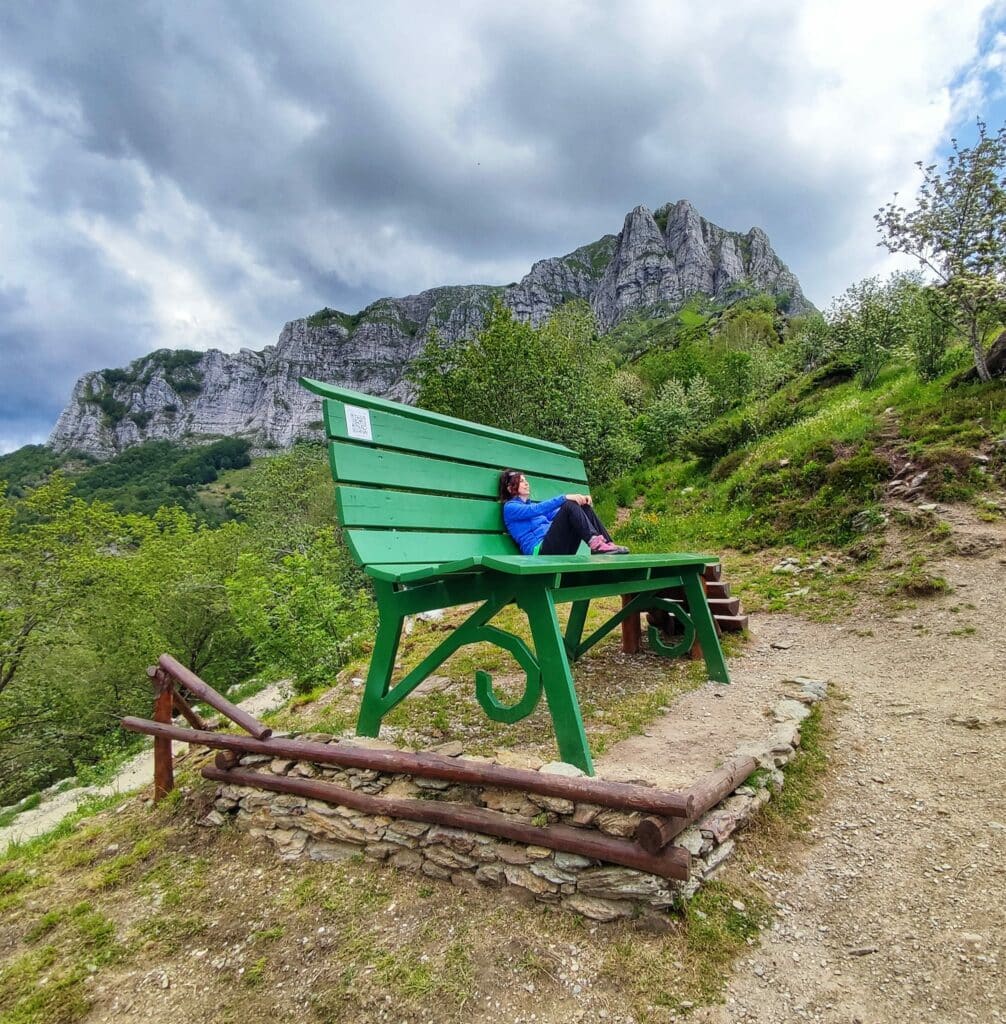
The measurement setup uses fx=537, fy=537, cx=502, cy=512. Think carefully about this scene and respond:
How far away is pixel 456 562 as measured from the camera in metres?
2.44

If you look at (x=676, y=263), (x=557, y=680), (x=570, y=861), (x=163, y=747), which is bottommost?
(x=570, y=861)

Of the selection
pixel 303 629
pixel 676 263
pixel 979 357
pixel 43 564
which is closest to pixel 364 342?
pixel 676 263

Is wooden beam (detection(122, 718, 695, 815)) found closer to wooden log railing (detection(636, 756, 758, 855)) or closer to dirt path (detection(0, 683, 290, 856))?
wooden log railing (detection(636, 756, 758, 855))

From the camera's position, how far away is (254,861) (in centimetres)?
252

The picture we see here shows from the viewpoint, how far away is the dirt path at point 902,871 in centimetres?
154

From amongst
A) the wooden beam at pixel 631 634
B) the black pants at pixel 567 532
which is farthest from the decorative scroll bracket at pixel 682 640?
the black pants at pixel 567 532

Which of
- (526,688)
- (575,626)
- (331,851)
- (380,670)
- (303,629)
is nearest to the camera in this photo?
(331,851)

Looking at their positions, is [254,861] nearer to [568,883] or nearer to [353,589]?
[568,883]

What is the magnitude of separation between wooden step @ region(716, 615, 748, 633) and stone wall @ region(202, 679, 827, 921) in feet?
7.71

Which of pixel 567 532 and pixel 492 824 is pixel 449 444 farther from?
pixel 492 824

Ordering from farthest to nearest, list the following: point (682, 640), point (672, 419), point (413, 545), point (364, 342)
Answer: point (364, 342) < point (672, 419) < point (682, 640) < point (413, 545)

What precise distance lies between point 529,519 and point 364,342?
548 feet

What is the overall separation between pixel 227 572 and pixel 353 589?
42.2 ft

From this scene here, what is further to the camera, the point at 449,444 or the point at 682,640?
the point at 682,640
